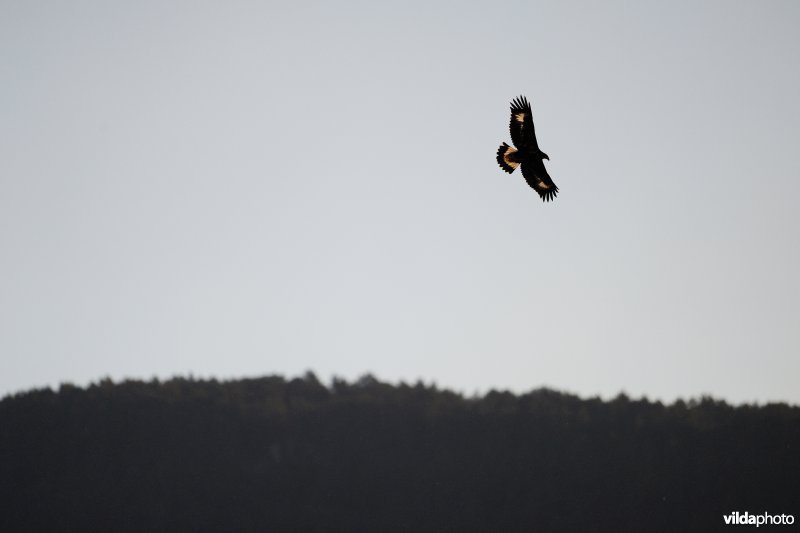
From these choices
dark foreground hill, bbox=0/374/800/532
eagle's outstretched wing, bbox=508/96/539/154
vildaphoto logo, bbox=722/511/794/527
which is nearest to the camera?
eagle's outstretched wing, bbox=508/96/539/154

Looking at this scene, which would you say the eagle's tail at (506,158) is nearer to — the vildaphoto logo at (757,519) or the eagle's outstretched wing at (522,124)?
the eagle's outstretched wing at (522,124)

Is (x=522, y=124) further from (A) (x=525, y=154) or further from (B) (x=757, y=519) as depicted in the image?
(B) (x=757, y=519)

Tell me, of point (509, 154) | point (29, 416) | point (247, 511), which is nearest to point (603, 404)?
point (247, 511)

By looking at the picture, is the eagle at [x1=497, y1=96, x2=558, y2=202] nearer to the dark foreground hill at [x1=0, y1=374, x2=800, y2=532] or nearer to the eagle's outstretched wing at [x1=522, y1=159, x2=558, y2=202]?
the eagle's outstretched wing at [x1=522, y1=159, x2=558, y2=202]

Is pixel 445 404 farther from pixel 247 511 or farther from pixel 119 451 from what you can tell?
pixel 119 451

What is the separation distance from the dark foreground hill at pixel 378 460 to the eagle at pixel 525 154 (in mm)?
37975

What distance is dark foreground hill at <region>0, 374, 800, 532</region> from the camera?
54.2 m

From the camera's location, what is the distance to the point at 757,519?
51719 millimetres

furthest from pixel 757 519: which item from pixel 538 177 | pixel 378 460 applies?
pixel 538 177

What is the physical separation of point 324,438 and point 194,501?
299 inches

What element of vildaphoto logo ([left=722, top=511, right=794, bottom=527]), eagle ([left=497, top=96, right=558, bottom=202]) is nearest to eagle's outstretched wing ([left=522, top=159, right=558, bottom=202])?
eagle ([left=497, top=96, right=558, bottom=202])

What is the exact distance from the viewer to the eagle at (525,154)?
1648 centimetres

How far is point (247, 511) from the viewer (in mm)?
→ 55656

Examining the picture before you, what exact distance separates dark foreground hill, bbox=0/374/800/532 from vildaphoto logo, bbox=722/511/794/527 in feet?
1.66
